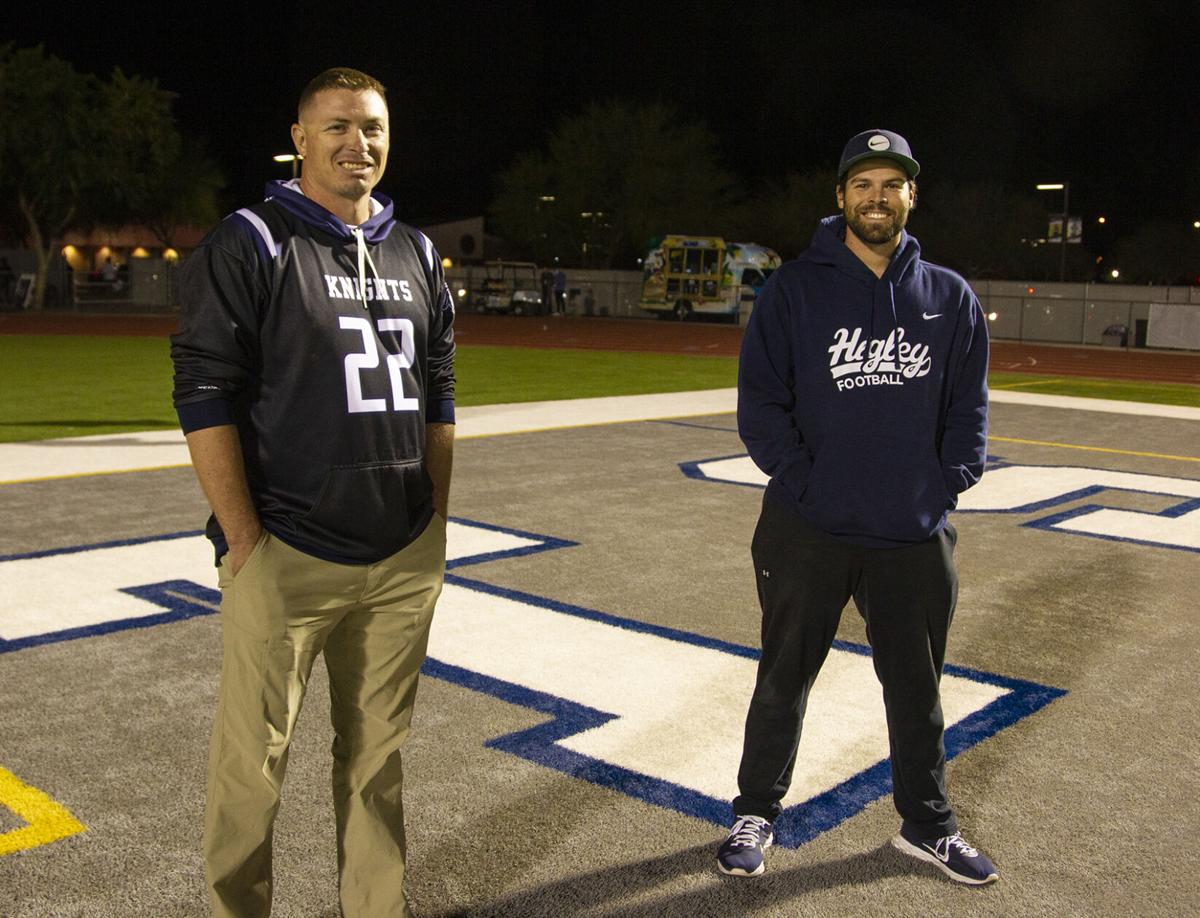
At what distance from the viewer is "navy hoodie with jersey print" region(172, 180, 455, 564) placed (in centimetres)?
265

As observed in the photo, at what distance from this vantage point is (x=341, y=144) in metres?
2.77

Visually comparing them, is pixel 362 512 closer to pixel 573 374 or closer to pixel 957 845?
pixel 957 845

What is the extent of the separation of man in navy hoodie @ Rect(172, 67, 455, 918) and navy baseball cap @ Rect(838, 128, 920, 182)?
4.35 ft

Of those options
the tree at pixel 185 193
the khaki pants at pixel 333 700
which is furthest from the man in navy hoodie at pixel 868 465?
the tree at pixel 185 193

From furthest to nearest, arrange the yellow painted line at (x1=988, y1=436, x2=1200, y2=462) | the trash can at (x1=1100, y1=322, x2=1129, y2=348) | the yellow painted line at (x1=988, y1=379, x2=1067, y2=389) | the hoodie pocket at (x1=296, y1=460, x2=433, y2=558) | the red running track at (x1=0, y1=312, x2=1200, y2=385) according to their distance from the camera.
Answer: the trash can at (x1=1100, y1=322, x2=1129, y2=348), the red running track at (x1=0, y1=312, x2=1200, y2=385), the yellow painted line at (x1=988, y1=379, x2=1067, y2=389), the yellow painted line at (x1=988, y1=436, x2=1200, y2=462), the hoodie pocket at (x1=296, y1=460, x2=433, y2=558)

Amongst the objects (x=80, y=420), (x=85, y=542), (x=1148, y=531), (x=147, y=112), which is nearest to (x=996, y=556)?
(x=1148, y=531)

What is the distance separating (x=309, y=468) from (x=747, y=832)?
66.1 inches

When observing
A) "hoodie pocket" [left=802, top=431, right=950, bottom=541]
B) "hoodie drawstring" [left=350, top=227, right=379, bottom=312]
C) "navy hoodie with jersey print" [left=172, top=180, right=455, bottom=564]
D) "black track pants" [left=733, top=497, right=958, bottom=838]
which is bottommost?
"black track pants" [left=733, top=497, right=958, bottom=838]

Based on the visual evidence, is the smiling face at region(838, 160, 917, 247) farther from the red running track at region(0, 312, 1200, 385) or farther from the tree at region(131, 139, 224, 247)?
the tree at region(131, 139, 224, 247)

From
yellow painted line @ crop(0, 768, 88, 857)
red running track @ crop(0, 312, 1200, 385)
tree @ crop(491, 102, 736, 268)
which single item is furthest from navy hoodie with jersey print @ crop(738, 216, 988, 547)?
tree @ crop(491, 102, 736, 268)

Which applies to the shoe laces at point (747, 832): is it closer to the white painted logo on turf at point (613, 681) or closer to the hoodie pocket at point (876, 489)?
the white painted logo on turf at point (613, 681)

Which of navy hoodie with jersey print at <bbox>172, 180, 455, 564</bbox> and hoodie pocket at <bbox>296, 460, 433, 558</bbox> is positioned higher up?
navy hoodie with jersey print at <bbox>172, 180, 455, 564</bbox>

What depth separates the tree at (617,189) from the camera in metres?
69.9

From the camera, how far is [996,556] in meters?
7.50
